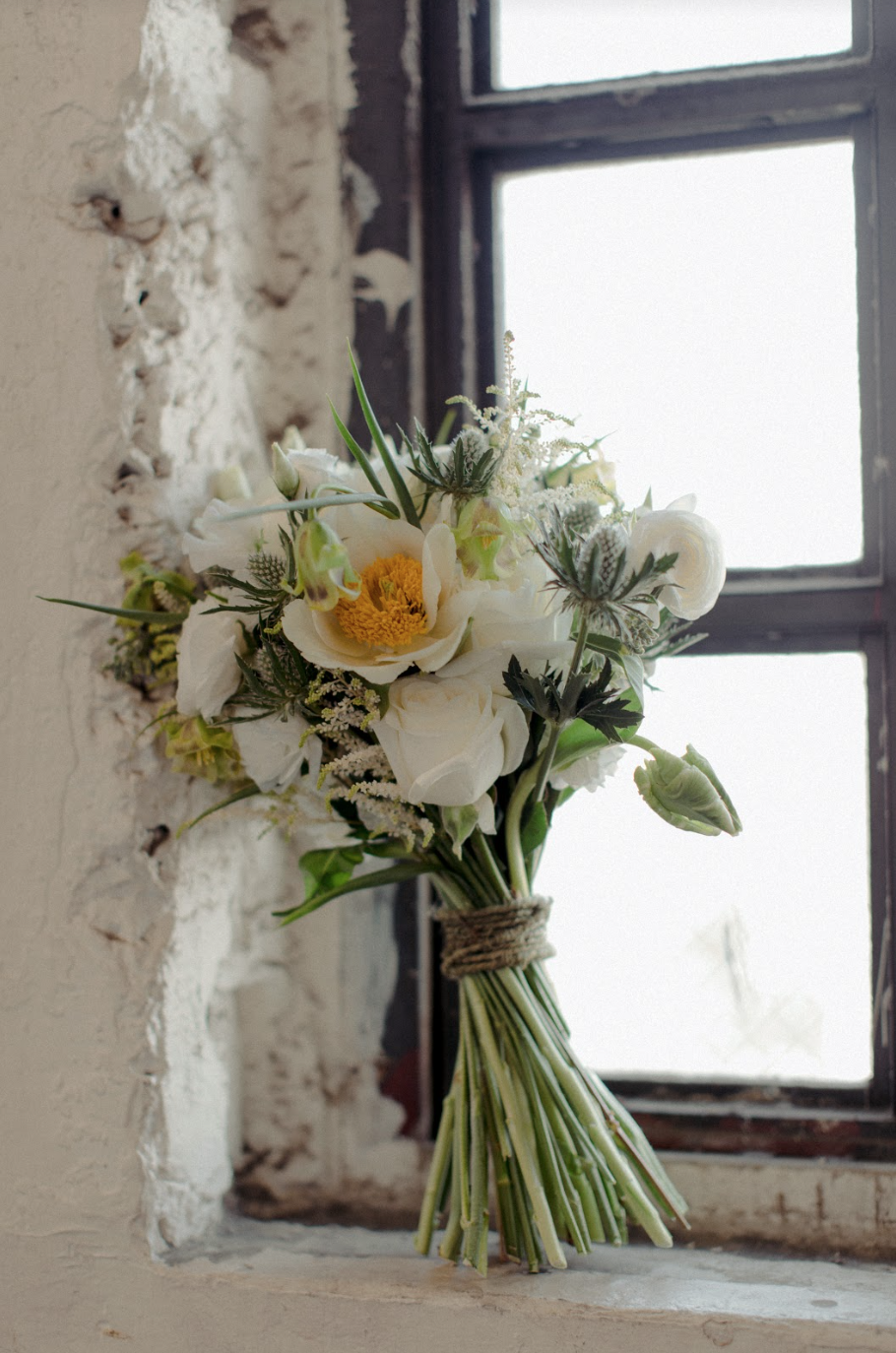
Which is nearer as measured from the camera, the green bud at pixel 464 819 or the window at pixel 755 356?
the green bud at pixel 464 819

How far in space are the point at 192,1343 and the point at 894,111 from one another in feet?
4.30

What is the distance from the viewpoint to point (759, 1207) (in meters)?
0.97

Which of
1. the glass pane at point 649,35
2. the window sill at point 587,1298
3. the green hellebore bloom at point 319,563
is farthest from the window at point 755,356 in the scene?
the green hellebore bloom at point 319,563

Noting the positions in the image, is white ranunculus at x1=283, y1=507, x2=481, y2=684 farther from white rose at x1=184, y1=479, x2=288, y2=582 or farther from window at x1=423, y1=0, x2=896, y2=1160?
window at x1=423, y1=0, x2=896, y2=1160

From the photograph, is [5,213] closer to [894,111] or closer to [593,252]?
[593,252]

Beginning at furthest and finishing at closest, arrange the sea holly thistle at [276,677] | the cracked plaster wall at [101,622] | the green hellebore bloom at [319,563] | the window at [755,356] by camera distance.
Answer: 1. the window at [755,356]
2. the cracked plaster wall at [101,622]
3. the sea holly thistle at [276,677]
4. the green hellebore bloom at [319,563]

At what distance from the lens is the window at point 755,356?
1.01 m

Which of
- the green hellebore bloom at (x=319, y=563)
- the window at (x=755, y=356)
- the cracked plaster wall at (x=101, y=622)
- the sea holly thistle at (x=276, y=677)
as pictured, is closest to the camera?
the green hellebore bloom at (x=319, y=563)

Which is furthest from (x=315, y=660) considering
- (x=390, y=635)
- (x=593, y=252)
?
(x=593, y=252)

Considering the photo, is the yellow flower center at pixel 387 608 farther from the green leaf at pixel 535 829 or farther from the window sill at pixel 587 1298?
the window sill at pixel 587 1298

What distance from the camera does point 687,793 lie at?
72 centimetres

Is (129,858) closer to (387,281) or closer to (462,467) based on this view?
(462,467)

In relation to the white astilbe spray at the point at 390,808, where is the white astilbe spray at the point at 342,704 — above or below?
above

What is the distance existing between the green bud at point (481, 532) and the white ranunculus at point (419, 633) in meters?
0.01
